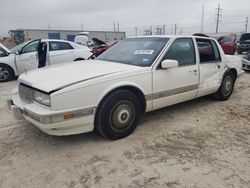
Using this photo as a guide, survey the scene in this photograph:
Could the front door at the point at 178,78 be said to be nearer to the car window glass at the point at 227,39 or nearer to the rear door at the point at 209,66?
the rear door at the point at 209,66

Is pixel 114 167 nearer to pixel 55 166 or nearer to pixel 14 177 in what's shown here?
pixel 55 166

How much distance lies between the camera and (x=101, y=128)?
322 centimetres

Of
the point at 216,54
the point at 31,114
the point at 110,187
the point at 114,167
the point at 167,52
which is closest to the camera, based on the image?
the point at 110,187

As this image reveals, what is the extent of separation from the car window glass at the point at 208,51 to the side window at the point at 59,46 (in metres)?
5.32

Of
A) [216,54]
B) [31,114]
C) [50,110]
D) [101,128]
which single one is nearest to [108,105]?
[101,128]

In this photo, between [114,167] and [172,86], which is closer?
[114,167]

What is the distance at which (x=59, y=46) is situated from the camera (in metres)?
8.38

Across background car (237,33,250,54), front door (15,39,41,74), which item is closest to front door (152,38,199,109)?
front door (15,39,41,74)

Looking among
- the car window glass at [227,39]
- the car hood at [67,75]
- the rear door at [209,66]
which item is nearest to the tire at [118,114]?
the car hood at [67,75]

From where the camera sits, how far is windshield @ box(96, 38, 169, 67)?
3.77m

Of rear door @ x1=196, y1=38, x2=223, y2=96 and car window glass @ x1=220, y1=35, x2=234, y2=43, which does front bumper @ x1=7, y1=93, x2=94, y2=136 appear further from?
car window glass @ x1=220, y1=35, x2=234, y2=43

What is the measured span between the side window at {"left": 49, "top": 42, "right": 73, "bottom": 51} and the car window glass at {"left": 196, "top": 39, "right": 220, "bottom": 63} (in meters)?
5.32

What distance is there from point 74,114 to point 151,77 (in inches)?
52.7

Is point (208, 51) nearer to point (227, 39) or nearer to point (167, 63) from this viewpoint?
point (167, 63)
